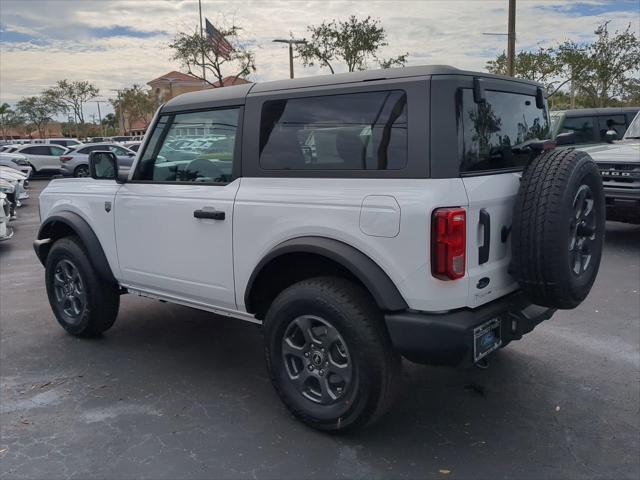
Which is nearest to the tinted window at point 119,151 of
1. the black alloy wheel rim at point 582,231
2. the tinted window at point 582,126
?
the tinted window at point 582,126

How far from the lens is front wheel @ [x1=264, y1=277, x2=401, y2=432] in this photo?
2.96m

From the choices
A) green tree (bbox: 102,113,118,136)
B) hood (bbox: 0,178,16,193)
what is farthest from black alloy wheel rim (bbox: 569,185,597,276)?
green tree (bbox: 102,113,118,136)

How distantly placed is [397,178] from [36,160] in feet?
82.6

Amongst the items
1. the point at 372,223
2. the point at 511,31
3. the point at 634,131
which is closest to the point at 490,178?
the point at 372,223

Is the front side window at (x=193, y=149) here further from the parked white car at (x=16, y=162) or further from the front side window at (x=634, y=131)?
the parked white car at (x=16, y=162)

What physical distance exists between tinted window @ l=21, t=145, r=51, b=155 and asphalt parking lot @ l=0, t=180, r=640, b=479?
22.0 metres

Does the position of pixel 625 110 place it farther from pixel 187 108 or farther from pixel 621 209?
pixel 187 108

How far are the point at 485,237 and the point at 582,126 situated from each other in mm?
9493

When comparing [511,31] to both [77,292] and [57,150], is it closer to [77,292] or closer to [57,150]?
[77,292]

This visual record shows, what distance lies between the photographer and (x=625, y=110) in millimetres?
11156

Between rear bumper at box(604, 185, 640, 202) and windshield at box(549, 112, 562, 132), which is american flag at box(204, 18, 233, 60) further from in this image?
rear bumper at box(604, 185, 640, 202)

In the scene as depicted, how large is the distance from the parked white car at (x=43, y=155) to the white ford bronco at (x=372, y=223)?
2344 cm

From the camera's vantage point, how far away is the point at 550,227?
2.84m

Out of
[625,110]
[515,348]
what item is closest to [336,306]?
[515,348]
